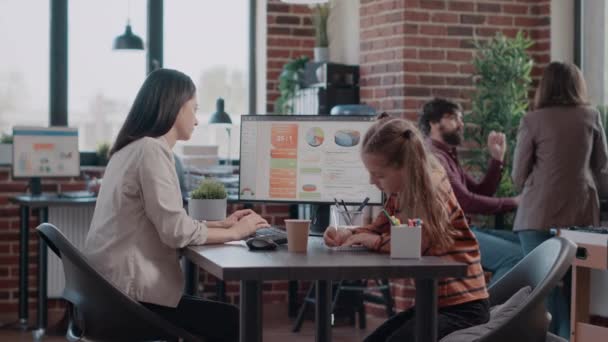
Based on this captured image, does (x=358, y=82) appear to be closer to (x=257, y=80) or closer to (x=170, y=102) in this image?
(x=257, y=80)

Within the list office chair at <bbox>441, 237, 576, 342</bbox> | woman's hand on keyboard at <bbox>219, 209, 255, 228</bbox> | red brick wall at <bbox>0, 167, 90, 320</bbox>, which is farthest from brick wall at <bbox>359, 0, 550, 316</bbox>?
office chair at <bbox>441, 237, 576, 342</bbox>

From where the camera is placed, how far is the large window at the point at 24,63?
621 cm

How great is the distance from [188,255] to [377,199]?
3.15 ft

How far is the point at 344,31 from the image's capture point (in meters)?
6.34

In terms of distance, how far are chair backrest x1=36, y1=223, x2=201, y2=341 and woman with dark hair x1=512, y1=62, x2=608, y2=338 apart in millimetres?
2375

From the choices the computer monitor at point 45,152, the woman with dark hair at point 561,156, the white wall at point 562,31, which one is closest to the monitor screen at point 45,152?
the computer monitor at point 45,152

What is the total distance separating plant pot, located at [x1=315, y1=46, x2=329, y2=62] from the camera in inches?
249

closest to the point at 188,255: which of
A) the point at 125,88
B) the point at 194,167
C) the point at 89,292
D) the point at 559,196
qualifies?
the point at 89,292

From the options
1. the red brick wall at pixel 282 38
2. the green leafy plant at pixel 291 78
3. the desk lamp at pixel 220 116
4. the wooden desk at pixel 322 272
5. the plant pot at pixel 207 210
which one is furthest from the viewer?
the red brick wall at pixel 282 38

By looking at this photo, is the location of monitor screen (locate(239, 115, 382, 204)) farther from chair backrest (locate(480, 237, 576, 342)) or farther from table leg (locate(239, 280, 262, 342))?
table leg (locate(239, 280, 262, 342))

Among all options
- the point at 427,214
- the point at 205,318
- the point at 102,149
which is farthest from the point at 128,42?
the point at 427,214

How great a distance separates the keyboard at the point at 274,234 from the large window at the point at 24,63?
3.42 metres

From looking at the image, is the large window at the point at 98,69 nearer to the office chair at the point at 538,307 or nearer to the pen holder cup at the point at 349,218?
the pen holder cup at the point at 349,218

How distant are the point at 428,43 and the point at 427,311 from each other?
3.40 m
